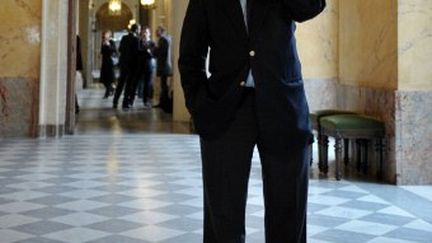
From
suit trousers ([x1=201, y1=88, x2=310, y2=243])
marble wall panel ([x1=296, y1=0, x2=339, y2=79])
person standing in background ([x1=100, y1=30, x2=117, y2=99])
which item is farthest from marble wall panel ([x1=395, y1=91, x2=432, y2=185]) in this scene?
person standing in background ([x1=100, y1=30, x2=117, y2=99])

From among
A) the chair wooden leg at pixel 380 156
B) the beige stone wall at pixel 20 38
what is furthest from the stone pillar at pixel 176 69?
the chair wooden leg at pixel 380 156

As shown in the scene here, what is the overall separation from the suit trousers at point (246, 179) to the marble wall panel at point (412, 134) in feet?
11.6

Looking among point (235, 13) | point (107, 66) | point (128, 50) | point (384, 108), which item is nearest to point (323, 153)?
point (384, 108)

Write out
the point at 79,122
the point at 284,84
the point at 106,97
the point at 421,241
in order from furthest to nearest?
the point at 106,97, the point at 79,122, the point at 421,241, the point at 284,84

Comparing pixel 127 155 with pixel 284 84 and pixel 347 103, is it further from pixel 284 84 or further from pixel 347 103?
pixel 284 84

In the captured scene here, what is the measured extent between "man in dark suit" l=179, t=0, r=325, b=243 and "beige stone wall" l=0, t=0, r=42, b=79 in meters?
7.07

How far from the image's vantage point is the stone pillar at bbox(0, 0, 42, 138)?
8789 mm

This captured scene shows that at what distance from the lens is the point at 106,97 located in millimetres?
18406

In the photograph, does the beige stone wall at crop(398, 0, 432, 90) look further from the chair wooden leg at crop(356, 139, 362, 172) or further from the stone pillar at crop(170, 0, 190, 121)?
the stone pillar at crop(170, 0, 190, 121)

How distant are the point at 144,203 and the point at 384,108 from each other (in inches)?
99.7

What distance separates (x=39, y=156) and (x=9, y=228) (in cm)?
329

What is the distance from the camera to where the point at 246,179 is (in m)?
2.32

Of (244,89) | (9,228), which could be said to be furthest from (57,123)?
(244,89)

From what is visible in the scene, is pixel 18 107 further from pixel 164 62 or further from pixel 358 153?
pixel 164 62
